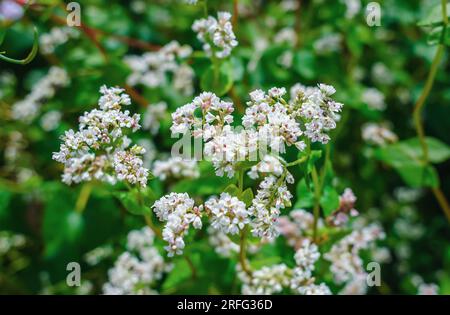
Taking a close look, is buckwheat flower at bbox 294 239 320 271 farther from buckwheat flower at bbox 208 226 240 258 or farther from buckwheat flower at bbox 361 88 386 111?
buckwheat flower at bbox 361 88 386 111

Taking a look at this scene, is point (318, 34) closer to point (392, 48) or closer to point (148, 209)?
point (392, 48)

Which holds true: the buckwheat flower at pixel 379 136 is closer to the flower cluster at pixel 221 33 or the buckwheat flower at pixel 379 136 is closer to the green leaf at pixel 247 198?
the flower cluster at pixel 221 33

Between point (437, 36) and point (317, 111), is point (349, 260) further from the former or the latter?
point (437, 36)

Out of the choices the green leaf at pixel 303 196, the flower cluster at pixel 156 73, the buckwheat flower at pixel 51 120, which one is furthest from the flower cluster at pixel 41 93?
the green leaf at pixel 303 196

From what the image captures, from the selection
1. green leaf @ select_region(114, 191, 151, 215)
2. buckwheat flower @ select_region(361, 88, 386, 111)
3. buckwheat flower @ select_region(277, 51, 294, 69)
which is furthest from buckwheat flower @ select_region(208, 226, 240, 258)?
buckwheat flower @ select_region(361, 88, 386, 111)

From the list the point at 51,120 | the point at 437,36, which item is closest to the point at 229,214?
the point at 437,36
